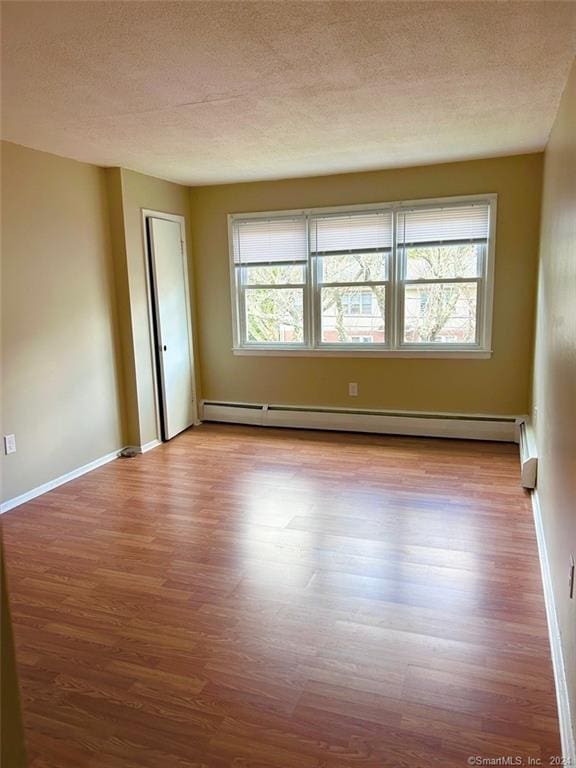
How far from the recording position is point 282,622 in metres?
2.24

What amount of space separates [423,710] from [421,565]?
927mm

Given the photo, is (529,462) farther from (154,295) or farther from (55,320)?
(55,320)

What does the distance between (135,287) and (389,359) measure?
238 cm

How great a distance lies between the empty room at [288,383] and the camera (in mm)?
1811

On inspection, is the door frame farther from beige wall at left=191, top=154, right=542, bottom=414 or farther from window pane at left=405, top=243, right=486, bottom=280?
window pane at left=405, top=243, right=486, bottom=280

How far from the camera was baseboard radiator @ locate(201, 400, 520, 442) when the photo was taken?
461cm

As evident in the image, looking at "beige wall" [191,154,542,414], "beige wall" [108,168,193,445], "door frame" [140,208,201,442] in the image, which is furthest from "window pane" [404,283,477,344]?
"beige wall" [108,168,193,445]

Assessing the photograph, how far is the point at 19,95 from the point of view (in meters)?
2.55

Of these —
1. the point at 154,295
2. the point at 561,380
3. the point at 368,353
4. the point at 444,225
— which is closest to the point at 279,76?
the point at 561,380

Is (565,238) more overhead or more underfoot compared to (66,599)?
more overhead

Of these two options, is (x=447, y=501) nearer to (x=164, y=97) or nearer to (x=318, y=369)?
(x=318, y=369)

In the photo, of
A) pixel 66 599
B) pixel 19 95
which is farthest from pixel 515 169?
pixel 66 599

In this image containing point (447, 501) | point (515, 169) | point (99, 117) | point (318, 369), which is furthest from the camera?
point (318, 369)

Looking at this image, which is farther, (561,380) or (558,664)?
(561,380)
